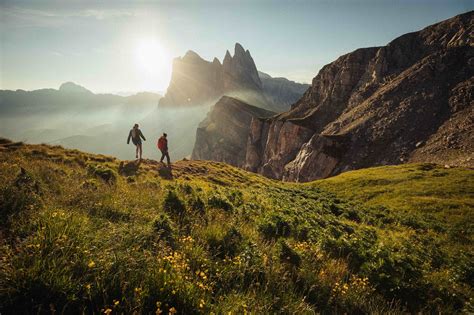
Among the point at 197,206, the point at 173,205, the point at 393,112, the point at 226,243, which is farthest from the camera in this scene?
the point at 393,112

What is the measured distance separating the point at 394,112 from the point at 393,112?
0.25m

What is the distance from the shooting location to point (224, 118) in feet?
588

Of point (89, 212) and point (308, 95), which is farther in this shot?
point (308, 95)

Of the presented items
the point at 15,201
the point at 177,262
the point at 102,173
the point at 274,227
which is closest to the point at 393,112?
the point at 274,227

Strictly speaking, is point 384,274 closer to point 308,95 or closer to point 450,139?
point 450,139

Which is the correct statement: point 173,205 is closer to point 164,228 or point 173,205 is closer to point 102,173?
point 164,228

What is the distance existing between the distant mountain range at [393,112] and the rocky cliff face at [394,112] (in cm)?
20

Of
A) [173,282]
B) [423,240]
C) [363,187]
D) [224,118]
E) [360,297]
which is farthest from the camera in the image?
[224,118]

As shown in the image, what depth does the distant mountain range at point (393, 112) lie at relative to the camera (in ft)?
189

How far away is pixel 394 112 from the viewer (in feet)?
227

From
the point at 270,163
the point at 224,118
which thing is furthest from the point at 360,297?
the point at 224,118

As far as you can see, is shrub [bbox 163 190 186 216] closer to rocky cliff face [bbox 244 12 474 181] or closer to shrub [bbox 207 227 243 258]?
shrub [bbox 207 227 243 258]

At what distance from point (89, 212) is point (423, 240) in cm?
1993

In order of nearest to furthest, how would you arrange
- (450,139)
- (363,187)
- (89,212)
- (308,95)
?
(89,212)
(363,187)
(450,139)
(308,95)
